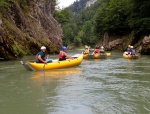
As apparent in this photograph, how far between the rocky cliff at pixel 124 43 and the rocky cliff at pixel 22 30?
9603 millimetres

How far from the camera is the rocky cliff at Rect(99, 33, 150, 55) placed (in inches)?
1038

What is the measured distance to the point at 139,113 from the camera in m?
5.45

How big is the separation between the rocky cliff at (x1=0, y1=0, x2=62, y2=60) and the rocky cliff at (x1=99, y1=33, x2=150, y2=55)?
9.60 metres

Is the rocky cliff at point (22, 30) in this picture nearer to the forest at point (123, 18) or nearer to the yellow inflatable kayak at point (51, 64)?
the yellow inflatable kayak at point (51, 64)

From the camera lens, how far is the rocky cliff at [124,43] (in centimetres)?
2636

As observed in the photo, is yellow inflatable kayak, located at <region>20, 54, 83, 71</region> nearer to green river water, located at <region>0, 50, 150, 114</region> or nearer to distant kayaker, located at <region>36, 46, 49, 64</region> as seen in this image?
distant kayaker, located at <region>36, 46, 49, 64</region>

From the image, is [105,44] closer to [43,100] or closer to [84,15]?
[43,100]

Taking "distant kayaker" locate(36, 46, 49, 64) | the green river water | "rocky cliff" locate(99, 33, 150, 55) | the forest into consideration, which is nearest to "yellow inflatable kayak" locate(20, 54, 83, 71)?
"distant kayaker" locate(36, 46, 49, 64)

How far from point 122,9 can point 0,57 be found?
28.1 meters

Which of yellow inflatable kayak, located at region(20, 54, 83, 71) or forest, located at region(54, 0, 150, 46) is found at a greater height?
forest, located at region(54, 0, 150, 46)

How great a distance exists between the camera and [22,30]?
27438 millimetres

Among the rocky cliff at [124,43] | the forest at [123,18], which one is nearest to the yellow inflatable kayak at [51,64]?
the rocky cliff at [124,43]

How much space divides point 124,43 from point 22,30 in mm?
17189

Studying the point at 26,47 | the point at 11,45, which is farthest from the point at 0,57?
the point at 26,47
